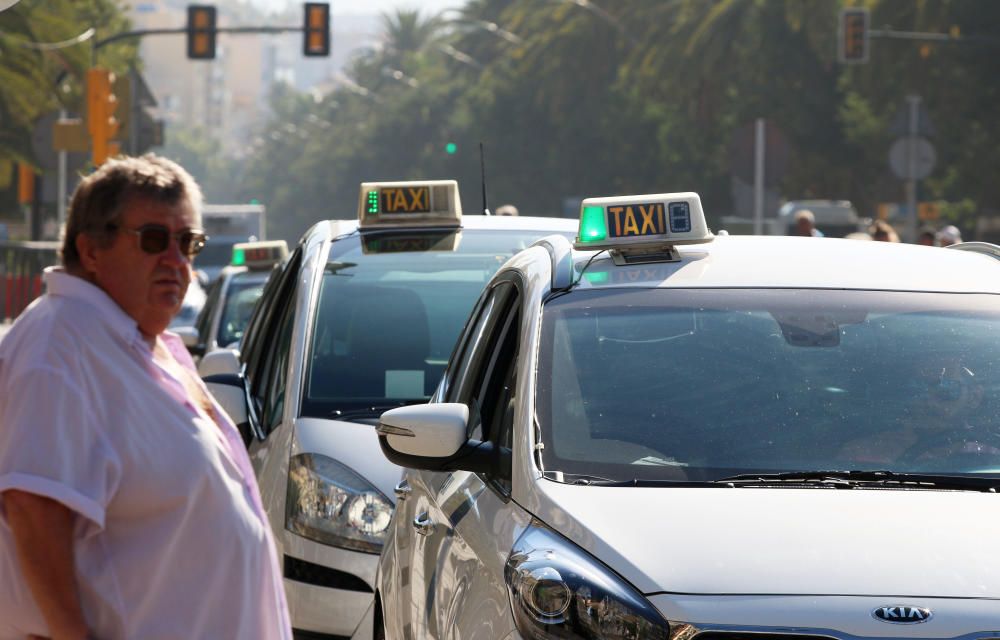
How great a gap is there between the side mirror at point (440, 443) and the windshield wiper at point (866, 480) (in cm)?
59

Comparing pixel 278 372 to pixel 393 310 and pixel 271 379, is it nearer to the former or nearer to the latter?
pixel 271 379

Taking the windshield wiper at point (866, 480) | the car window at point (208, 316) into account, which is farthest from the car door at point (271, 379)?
the car window at point (208, 316)

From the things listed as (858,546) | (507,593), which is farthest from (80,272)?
(858,546)

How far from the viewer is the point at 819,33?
48406 millimetres

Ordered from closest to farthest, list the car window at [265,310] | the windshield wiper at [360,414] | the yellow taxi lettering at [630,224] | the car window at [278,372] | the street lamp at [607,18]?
the yellow taxi lettering at [630,224]
the windshield wiper at [360,414]
the car window at [278,372]
the car window at [265,310]
the street lamp at [607,18]

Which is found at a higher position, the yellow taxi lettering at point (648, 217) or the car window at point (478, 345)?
the yellow taxi lettering at point (648, 217)

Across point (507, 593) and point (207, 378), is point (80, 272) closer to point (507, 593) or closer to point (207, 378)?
point (507, 593)

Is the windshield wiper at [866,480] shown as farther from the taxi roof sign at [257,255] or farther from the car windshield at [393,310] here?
the taxi roof sign at [257,255]

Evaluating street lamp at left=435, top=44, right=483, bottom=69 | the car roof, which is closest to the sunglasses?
the car roof

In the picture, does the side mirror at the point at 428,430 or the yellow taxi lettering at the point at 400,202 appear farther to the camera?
the yellow taxi lettering at the point at 400,202

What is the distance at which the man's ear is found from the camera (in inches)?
128

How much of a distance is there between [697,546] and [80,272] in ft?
4.10

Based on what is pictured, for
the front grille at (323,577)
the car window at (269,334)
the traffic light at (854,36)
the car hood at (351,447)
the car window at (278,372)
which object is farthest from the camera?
the traffic light at (854,36)

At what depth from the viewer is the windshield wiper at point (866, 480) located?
4176mm
